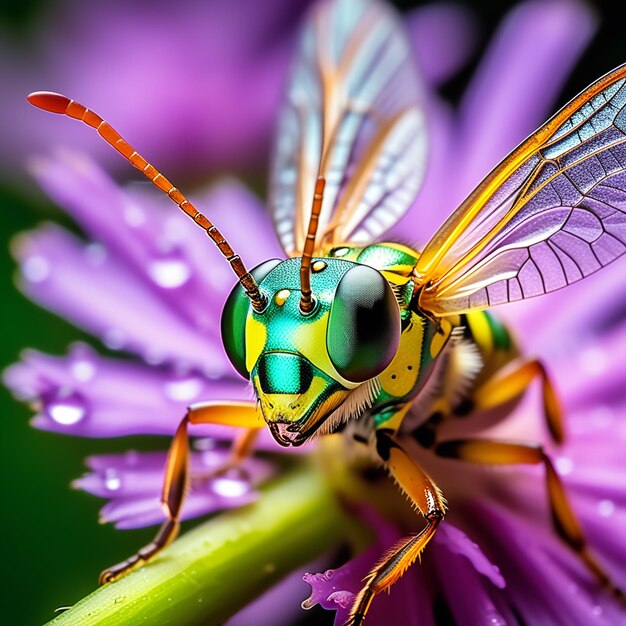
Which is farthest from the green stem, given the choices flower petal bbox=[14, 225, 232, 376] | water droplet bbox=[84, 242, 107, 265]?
water droplet bbox=[84, 242, 107, 265]

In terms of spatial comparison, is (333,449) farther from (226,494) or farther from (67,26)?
(67,26)

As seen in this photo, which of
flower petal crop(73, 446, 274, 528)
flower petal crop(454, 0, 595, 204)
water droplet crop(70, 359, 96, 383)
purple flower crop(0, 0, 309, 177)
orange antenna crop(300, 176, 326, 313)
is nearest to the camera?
orange antenna crop(300, 176, 326, 313)

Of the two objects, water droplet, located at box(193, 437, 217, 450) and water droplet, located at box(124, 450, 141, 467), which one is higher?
water droplet, located at box(193, 437, 217, 450)

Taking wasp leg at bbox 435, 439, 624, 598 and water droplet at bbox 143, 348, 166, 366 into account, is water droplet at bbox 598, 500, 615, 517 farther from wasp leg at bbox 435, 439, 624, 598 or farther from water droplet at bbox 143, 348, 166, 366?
water droplet at bbox 143, 348, 166, 366

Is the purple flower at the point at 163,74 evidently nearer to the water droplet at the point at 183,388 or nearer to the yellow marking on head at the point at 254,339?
the water droplet at the point at 183,388

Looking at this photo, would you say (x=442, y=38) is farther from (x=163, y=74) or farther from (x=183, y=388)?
(x=183, y=388)

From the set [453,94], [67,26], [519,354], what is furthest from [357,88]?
[67,26]
